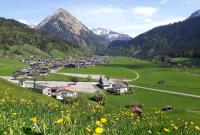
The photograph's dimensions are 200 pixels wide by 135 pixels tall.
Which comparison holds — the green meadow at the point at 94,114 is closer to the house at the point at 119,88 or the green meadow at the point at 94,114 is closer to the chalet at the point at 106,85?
the house at the point at 119,88

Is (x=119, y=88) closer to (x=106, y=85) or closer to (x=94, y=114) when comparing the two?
(x=106, y=85)

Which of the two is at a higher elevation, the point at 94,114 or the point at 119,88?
the point at 94,114

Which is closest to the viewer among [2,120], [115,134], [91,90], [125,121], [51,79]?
[2,120]

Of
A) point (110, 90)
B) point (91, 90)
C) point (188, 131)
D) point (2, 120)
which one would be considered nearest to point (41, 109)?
point (188, 131)

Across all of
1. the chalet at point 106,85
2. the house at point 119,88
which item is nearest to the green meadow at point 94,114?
the house at point 119,88

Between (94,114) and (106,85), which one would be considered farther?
(106,85)

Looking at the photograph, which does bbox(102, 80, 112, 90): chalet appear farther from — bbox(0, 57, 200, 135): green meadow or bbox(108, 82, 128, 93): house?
bbox(0, 57, 200, 135): green meadow

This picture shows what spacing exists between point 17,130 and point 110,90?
489 ft

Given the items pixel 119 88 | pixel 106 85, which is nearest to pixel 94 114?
pixel 119 88

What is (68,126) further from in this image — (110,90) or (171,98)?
(110,90)

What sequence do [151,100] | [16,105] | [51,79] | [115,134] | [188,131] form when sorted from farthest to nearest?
1. [51,79]
2. [151,100]
3. [16,105]
4. [188,131]
5. [115,134]

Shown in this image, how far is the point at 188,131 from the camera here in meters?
14.3

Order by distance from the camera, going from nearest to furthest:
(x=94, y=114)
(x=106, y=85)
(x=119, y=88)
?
(x=94, y=114), (x=119, y=88), (x=106, y=85)

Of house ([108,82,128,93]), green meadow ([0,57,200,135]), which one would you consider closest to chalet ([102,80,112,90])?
house ([108,82,128,93])
